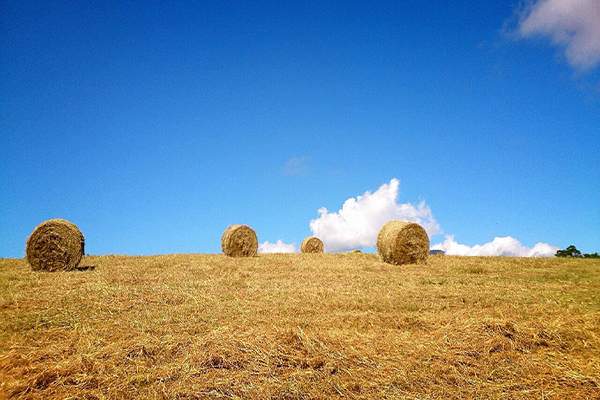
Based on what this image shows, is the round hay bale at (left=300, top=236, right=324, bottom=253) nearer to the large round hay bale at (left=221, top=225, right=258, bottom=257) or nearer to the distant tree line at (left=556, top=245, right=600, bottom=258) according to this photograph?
the large round hay bale at (left=221, top=225, right=258, bottom=257)

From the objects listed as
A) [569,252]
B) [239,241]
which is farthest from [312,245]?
[569,252]

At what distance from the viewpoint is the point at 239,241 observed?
20.4m

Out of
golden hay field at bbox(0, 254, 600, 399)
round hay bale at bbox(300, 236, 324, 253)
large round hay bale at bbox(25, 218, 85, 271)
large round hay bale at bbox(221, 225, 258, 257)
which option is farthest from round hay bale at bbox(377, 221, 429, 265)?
large round hay bale at bbox(25, 218, 85, 271)

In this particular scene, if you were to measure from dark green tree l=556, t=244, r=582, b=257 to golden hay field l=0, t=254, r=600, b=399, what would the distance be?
13120mm

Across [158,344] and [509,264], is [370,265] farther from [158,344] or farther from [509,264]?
[158,344]

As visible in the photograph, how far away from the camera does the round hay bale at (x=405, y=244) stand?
58.8ft

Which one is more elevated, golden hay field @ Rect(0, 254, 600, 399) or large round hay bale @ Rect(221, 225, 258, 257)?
large round hay bale @ Rect(221, 225, 258, 257)

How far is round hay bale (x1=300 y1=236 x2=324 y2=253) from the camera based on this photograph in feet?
88.6

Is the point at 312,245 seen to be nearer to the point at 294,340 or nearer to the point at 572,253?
the point at 572,253

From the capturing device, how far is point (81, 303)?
9.01m

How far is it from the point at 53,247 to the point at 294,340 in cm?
1277

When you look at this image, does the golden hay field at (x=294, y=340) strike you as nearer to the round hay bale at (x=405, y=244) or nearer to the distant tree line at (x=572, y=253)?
the round hay bale at (x=405, y=244)

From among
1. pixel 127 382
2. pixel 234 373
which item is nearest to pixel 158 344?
pixel 127 382

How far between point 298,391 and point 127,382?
230 cm
